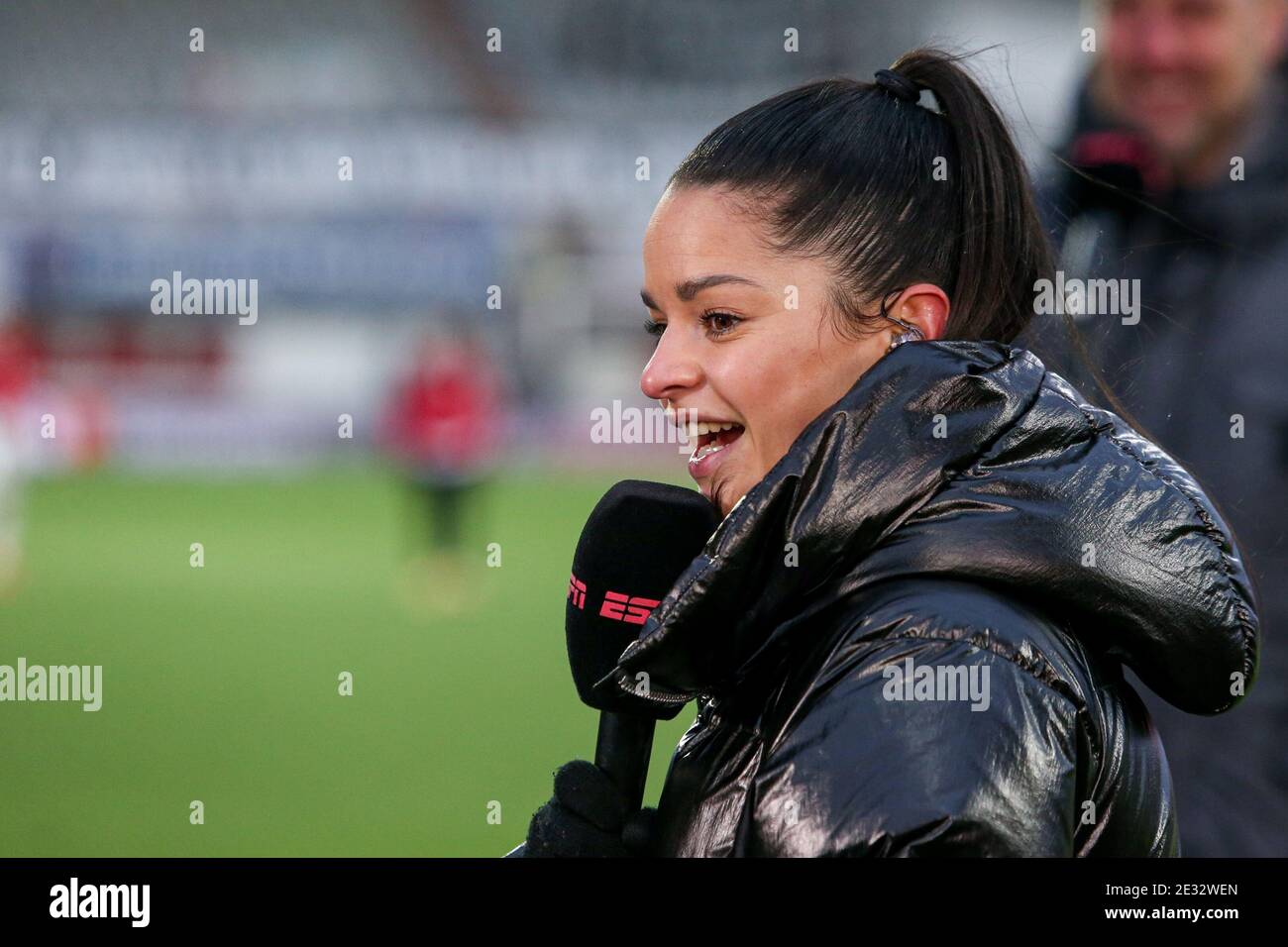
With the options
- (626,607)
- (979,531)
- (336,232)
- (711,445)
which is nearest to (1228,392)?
(711,445)

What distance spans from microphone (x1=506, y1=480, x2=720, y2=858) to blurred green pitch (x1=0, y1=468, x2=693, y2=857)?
2.69 metres

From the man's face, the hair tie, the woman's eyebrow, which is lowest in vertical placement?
the woman's eyebrow

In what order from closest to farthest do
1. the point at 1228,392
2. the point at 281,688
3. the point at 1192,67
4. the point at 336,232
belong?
1. the point at 1228,392
2. the point at 1192,67
3. the point at 281,688
4. the point at 336,232

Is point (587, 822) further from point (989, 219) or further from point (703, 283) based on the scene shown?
point (989, 219)

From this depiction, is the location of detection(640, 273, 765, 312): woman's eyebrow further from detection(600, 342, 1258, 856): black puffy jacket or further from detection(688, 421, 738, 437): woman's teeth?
detection(600, 342, 1258, 856): black puffy jacket

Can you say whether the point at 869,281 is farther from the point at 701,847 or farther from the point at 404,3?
the point at 404,3

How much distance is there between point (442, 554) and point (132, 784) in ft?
11.7

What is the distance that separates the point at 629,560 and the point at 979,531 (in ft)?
1.05

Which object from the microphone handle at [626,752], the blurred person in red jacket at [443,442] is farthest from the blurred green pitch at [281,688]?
the microphone handle at [626,752]

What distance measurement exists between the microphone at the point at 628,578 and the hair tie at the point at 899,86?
1.15ft

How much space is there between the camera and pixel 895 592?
0.78 m

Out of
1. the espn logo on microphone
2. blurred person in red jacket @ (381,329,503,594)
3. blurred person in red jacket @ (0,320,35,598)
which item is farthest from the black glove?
blurred person in red jacket @ (0,320,35,598)

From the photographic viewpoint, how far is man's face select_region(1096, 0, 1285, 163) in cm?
209
